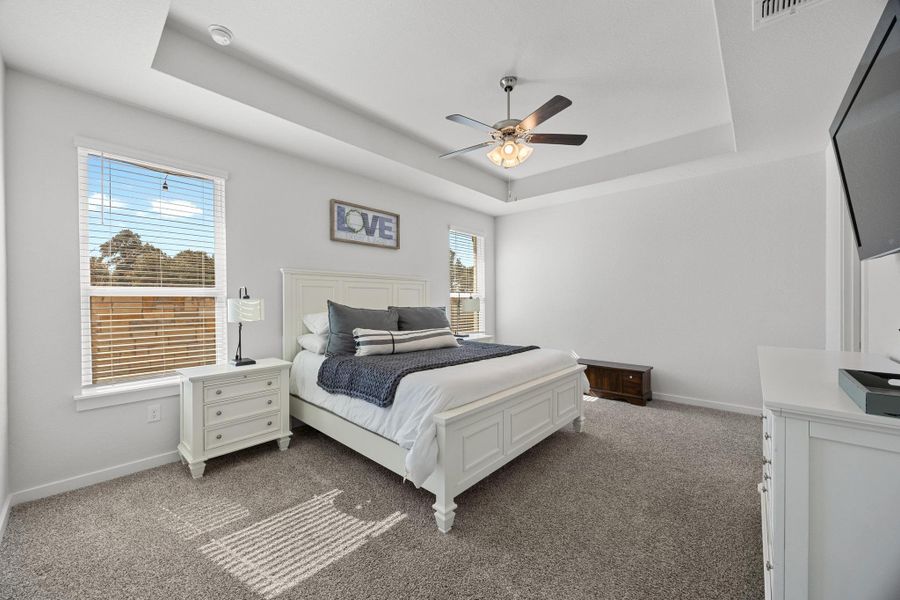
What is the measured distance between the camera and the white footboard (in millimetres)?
1934

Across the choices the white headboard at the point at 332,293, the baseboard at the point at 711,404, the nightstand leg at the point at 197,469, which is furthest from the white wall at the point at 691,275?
the nightstand leg at the point at 197,469

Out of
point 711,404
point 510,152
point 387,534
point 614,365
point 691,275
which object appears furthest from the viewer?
point 614,365

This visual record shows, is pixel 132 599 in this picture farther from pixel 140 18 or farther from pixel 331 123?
pixel 331 123

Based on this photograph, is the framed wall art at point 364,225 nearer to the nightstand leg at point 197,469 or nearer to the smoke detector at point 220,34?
the smoke detector at point 220,34

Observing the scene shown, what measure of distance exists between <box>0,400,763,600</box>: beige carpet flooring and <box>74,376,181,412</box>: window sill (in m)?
0.52

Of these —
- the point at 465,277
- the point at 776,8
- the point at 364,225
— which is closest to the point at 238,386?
the point at 364,225

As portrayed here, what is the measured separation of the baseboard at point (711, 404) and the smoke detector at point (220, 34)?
16.9 ft

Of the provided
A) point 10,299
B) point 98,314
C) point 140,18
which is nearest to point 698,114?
point 140,18

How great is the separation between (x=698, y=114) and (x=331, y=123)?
10.5 feet

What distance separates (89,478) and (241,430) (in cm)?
89

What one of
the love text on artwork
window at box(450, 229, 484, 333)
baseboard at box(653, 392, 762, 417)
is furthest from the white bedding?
window at box(450, 229, 484, 333)

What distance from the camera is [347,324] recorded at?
3.11 meters

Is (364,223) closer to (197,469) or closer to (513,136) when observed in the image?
(513,136)

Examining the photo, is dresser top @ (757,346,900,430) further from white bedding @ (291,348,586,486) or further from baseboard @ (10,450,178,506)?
baseboard @ (10,450,178,506)
